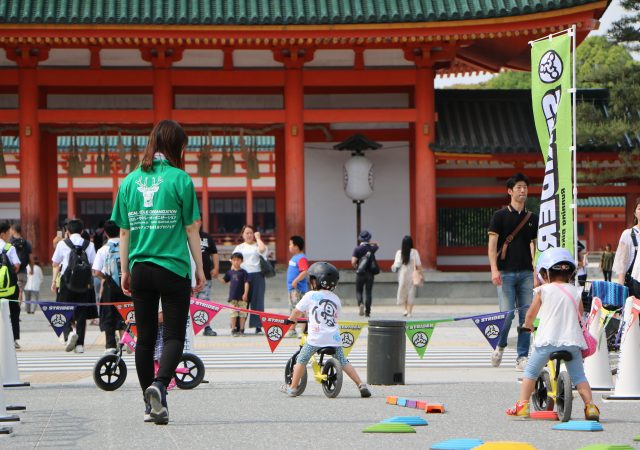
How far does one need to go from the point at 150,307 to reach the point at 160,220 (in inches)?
24.0

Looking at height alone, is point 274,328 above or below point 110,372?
above

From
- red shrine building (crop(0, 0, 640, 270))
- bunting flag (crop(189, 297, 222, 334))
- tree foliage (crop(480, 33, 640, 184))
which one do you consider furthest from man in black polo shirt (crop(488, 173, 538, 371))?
tree foliage (crop(480, 33, 640, 184))

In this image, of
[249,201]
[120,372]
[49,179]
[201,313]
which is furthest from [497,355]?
[249,201]

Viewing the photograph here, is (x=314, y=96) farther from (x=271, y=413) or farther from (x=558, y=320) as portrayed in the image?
(x=558, y=320)

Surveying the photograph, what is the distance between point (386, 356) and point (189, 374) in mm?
1884

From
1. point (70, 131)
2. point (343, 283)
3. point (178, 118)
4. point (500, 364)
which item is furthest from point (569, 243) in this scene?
point (70, 131)

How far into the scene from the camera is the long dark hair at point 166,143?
8781 millimetres

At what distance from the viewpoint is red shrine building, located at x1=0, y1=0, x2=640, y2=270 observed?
25078 mm

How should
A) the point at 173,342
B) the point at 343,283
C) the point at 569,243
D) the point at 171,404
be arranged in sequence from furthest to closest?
the point at 343,283 < the point at 569,243 < the point at 171,404 < the point at 173,342

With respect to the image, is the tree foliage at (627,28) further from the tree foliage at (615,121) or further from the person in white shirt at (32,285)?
the person in white shirt at (32,285)

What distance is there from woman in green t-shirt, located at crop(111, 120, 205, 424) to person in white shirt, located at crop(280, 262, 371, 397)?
215cm

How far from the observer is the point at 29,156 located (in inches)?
1022

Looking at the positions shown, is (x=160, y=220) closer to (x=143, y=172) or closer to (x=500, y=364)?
(x=143, y=172)

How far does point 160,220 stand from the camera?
8.68 meters
